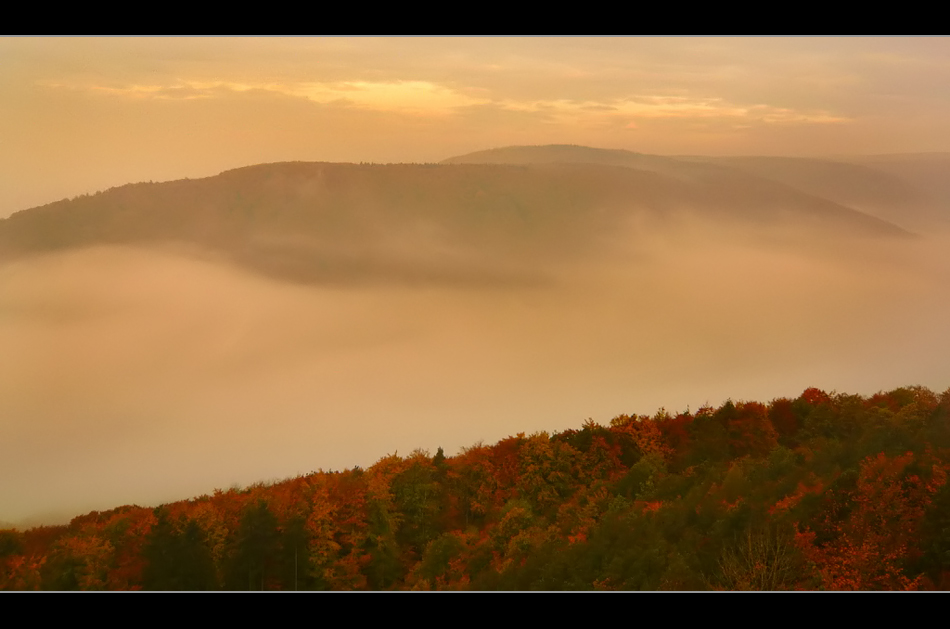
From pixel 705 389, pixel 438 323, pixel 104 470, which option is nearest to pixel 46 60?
pixel 104 470

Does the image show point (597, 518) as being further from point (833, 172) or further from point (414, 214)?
point (833, 172)

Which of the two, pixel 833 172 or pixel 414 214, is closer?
pixel 833 172

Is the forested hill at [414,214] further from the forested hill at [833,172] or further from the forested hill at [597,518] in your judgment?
the forested hill at [597,518]

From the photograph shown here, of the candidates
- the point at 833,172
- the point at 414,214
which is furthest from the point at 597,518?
the point at 833,172

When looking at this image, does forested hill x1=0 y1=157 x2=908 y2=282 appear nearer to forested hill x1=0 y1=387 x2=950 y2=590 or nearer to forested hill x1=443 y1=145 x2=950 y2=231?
forested hill x1=443 y1=145 x2=950 y2=231

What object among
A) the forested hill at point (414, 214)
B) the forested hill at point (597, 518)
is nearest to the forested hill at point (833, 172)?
the forested hill at point (414, 214)

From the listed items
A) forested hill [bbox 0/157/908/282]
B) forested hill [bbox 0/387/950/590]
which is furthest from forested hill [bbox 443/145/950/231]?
forested hill [bbox 0/387/950/590]
